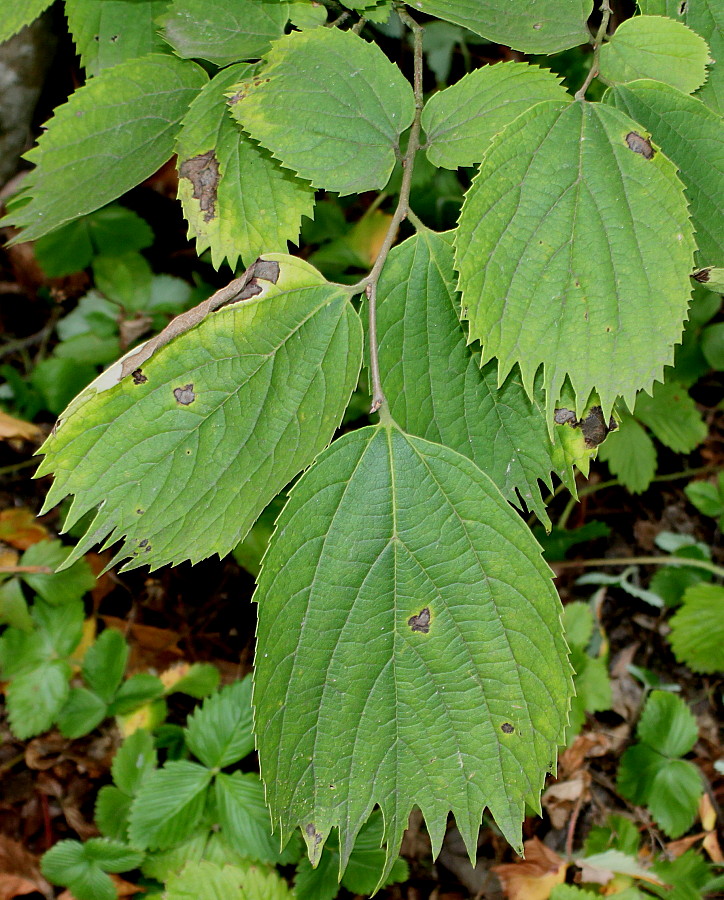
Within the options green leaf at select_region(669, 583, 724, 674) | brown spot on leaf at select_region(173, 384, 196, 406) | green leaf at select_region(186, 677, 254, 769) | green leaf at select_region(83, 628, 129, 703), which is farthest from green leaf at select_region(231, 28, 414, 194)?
green leaf at select_region(669, 583, 724, 674)

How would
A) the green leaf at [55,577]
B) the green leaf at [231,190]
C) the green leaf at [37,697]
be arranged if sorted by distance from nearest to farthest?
the green leaf at [231,190]
the green leaf at [37,697]
the green leaf at [55,577]

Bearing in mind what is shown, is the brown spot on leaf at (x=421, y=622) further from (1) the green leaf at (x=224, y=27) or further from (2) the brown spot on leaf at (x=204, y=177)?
(1) the green leaf at (x=224, y=27)

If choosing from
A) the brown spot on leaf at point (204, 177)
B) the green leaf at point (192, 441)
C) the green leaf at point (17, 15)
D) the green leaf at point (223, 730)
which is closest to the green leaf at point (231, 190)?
the brown spot on leaf at point (204, 177)

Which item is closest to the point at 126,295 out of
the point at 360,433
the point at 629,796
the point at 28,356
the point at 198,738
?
the point at 28,356

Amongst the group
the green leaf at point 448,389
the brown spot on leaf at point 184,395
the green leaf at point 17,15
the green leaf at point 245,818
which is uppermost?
the green leaf at point 17,15

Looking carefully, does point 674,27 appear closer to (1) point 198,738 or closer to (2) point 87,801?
(1) point 198,738

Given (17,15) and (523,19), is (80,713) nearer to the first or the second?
(17,15)
